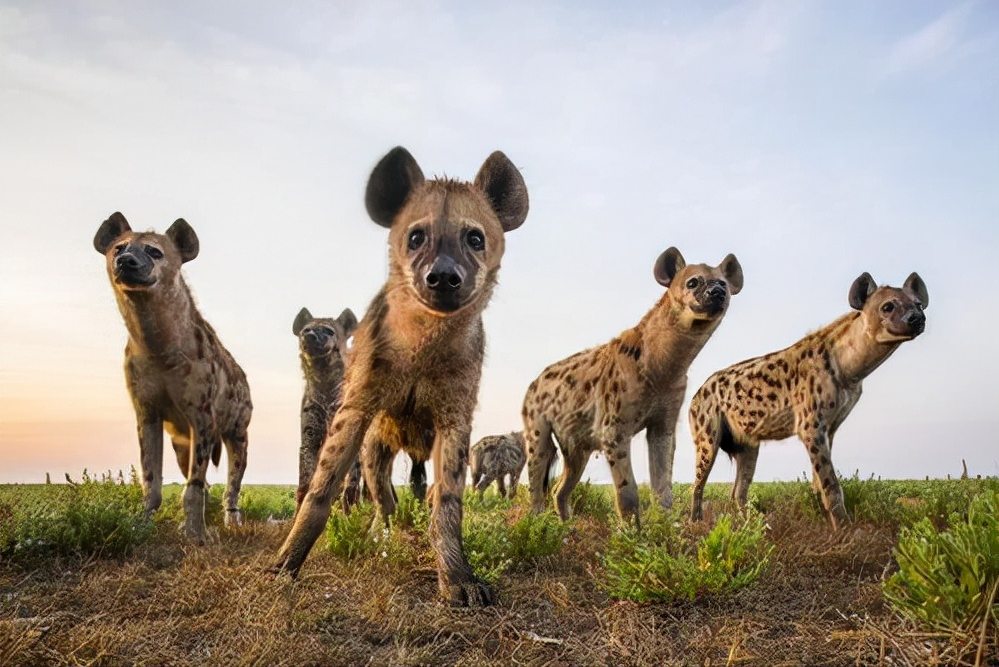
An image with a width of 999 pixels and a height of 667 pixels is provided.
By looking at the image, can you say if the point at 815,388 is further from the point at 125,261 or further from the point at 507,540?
the point at 125,261

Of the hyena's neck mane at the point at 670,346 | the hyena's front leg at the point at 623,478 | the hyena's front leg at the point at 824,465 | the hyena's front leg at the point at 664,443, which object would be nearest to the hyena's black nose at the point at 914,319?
the hyena's front leg at the point at 824,465

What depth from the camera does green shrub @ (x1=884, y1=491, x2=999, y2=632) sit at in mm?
3461

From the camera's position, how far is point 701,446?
9008 millimetres

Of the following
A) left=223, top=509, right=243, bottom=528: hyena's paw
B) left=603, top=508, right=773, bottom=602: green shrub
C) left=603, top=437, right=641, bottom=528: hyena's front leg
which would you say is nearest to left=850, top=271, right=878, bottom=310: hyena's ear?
left=603, top=437, right=641, bottom=528: hyena's front leg

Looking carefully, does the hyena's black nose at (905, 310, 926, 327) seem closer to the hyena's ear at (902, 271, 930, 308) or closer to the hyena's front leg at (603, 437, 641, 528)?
the hyena's ear at (902, 271, 930, 308)

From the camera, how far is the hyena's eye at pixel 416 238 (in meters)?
4.30

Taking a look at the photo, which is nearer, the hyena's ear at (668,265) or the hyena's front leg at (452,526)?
the hyena's front leg at (452,526)

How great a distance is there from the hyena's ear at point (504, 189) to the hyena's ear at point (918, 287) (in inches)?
188

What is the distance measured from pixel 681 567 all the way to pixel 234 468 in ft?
16.2

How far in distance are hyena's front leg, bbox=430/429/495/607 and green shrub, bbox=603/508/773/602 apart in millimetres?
735

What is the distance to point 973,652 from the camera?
3.39 m

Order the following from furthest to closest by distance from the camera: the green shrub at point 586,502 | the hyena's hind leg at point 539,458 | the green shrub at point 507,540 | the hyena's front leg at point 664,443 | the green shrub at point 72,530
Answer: the green shrub at point 586,502
the hyena's hind leg at point 539,458
the hyena's front leg at point 664,443
the green shrub at point 72,530
the green shrub at point 507,540

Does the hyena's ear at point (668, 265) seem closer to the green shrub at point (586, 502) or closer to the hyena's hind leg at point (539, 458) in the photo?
the hyena's hind leg at point (539, 458)

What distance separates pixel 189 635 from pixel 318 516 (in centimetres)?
94
